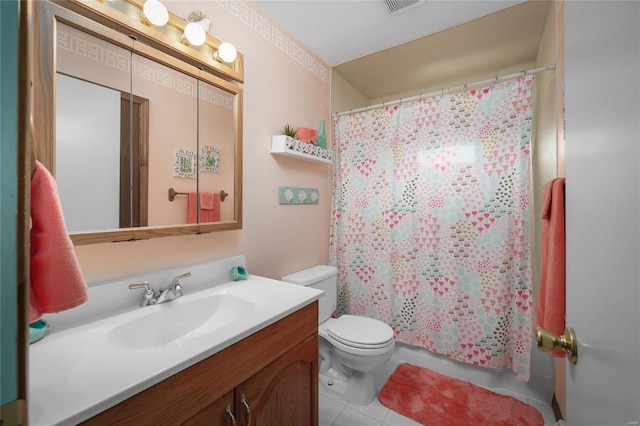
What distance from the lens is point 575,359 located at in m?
Result: 0.55

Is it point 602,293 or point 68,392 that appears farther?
point 68,392

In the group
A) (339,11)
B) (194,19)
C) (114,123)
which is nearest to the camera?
(114,123)

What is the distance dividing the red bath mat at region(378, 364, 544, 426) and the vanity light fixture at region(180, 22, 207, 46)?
2244mm

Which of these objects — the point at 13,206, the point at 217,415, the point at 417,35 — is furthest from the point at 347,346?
the point at 417,35

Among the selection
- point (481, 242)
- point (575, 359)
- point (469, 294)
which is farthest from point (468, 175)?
point (575, 359)

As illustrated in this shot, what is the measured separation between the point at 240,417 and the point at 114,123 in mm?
1143

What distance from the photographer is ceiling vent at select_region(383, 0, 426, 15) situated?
1670 mm

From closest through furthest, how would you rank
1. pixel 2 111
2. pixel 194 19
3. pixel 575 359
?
pixel 2 111, pixel 575 359, pixel 194 19

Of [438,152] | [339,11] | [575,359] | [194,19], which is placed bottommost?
[575,359]

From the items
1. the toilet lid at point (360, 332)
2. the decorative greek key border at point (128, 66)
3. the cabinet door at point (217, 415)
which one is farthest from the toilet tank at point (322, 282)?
the decorative greek key border at point (128, 66)

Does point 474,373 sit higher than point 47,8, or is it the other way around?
point 47,8

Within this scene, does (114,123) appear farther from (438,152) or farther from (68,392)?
(438,152)

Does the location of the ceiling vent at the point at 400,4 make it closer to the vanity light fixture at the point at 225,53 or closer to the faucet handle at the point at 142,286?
the vanity light fixture at the point at 225,53

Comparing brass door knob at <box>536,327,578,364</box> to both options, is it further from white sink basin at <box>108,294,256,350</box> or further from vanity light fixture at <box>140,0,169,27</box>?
vanity light fixture at <box>140,0,169,27</box>
